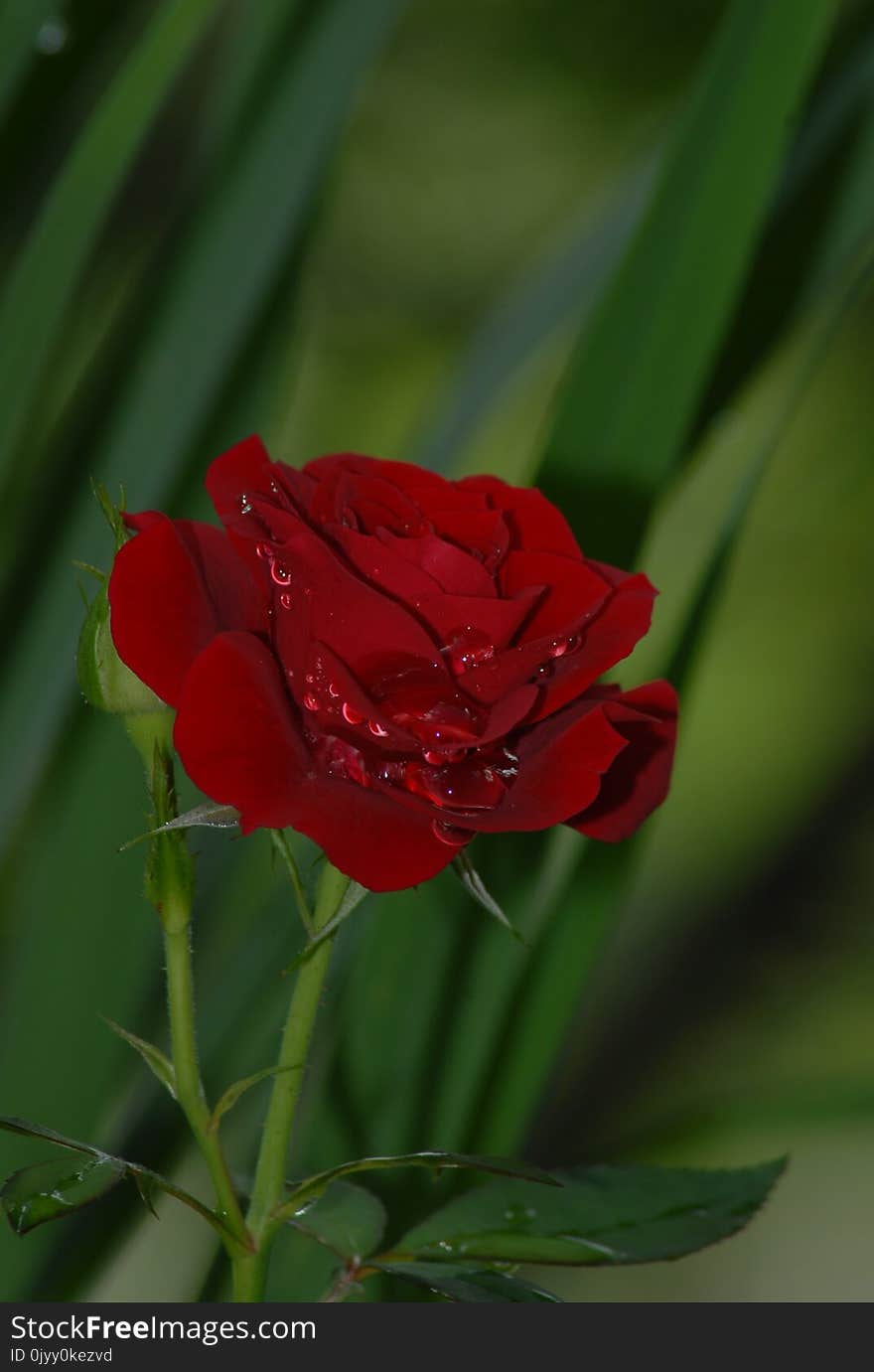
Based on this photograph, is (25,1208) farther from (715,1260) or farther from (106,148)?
(715,1260)

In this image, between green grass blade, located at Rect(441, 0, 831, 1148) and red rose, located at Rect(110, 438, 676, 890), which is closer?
red rose, located at Rect(110, 438, 676, 890)

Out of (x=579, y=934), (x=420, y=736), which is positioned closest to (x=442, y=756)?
(x=420, y=736)

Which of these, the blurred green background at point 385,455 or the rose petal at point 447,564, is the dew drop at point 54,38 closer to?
the blurred green background at point 385,455

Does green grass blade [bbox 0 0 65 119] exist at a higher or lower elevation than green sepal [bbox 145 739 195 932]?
higher

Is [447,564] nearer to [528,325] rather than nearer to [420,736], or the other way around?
[420,736]

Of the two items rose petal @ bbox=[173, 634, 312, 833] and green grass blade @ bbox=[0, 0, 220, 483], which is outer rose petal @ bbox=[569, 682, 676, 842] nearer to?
rose petal @ bbox=[173, 634, 312, 833]

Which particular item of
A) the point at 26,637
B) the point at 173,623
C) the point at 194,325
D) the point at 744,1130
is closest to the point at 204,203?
the point at 194,325

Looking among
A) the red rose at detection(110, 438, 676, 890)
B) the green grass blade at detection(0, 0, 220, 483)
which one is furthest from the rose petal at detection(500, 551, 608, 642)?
the green grass blade at detection(0, 0, 220, 483)

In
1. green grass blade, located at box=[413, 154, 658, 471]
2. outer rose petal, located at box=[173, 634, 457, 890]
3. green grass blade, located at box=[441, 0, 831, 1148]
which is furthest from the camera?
green grass blade, located at box=[413, 154, 658, 471]
